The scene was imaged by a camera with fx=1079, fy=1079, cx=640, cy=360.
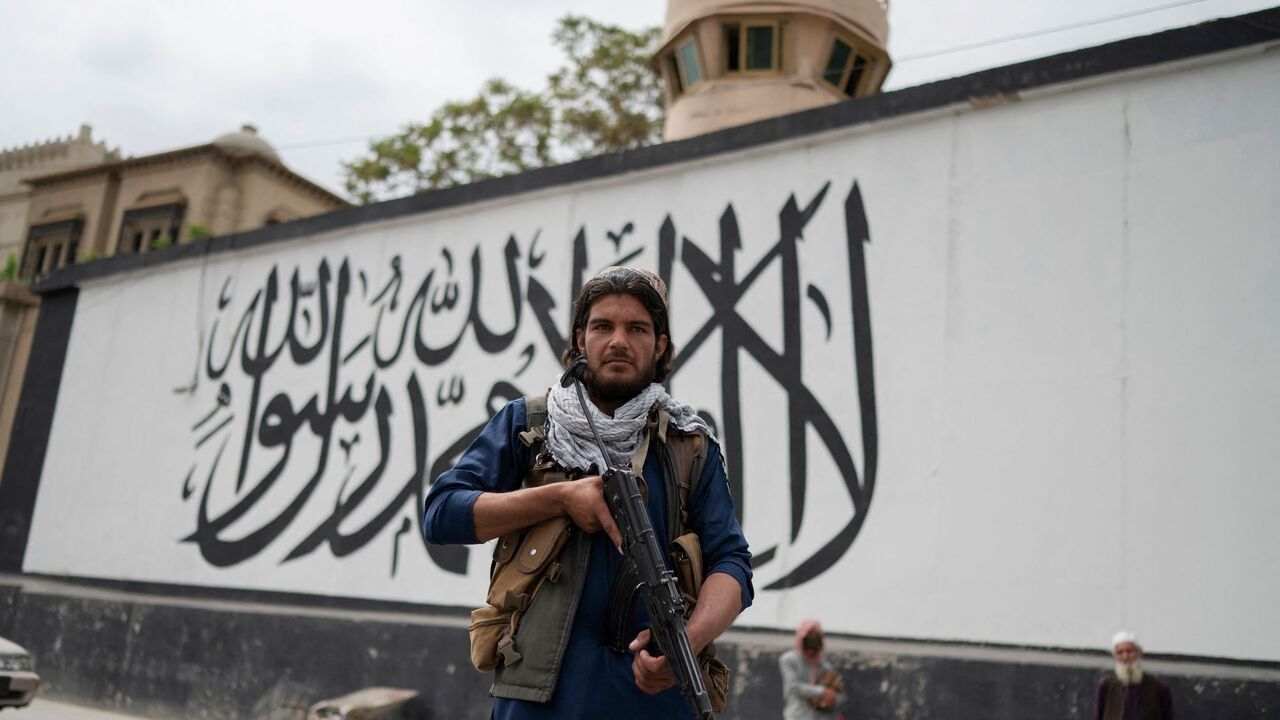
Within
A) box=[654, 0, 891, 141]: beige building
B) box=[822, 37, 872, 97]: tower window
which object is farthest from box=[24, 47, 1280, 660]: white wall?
box=[822, 37, 872, 97]: tower window

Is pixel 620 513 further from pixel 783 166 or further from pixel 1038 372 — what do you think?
pixel 783 166

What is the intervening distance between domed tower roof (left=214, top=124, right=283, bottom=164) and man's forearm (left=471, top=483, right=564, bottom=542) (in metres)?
25.0

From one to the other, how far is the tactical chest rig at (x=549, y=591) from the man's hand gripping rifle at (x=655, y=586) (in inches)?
4.7

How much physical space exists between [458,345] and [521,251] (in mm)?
903

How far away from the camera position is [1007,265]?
6070 mm

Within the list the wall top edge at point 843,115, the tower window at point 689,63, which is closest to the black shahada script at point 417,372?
the wall top edge at point 843,115

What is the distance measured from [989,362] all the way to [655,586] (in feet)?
14.9

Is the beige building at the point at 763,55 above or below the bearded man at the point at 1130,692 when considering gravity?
above

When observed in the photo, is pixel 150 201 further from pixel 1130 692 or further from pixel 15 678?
pixel 1130 692

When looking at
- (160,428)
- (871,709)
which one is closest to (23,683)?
(160,428)

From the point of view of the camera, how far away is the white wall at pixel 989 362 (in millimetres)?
5266

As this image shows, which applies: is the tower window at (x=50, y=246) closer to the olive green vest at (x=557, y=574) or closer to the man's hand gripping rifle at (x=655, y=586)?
the olive green vest at (x=557, y=574)

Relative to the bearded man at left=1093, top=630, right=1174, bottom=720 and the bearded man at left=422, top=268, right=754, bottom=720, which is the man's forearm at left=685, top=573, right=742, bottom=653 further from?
the bearded man at left=1093, top=630, right=1174, bottom=720

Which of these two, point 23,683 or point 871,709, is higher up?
point 871,709
